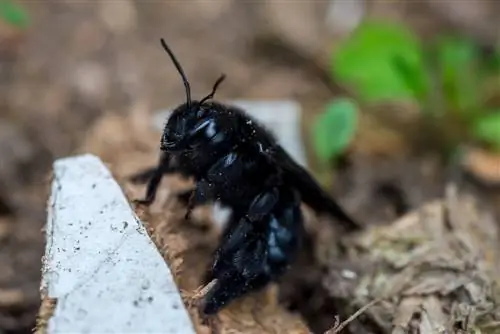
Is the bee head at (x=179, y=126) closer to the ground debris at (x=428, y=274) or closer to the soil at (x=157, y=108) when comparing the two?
the soil at (x=157, y=108)

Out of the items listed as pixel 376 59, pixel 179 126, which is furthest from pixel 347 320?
pixel 376 59

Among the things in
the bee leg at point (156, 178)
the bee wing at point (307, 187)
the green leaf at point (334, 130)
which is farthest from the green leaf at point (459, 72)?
the bee leg at point (156, 178)

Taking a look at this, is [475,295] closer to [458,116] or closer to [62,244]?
[62,244]

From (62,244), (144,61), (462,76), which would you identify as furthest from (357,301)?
(144,61)

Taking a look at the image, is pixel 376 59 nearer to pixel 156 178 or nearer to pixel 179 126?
pixel 156 178

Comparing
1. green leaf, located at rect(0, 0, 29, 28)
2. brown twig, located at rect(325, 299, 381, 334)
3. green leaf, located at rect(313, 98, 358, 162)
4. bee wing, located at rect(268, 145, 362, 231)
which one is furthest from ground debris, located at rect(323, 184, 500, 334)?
green leaf, located at rect(0, 0, 29, 28)
